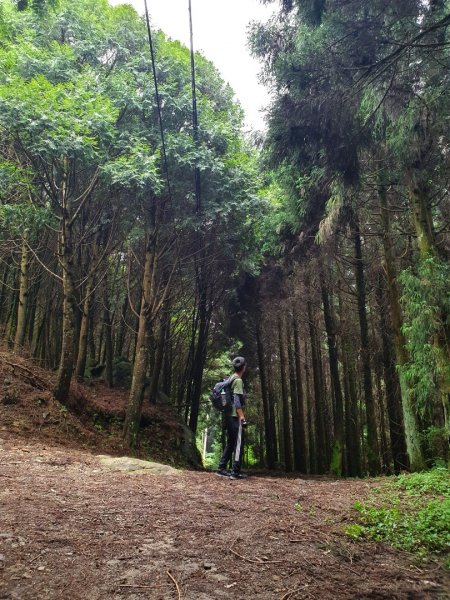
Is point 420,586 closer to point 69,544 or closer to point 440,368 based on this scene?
point 69,544

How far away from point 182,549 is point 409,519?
93.2 inches

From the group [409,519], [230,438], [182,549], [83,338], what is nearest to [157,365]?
[83,338]

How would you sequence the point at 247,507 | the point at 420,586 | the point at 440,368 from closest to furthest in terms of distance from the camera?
the point at 420,586, the point at 247,507, the point at 440,368

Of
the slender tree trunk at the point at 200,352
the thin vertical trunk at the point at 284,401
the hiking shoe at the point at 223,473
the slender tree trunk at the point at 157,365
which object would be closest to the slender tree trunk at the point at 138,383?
the slender tree trunk at the point at 157,365

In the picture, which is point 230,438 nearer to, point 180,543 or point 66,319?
point 180,543

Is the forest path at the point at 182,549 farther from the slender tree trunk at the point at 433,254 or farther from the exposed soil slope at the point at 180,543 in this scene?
the slender tree trunk at the point at 433,254

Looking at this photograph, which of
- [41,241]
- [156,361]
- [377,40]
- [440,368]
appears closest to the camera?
[377,40]

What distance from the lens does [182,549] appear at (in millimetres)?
3268

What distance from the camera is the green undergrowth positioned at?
12.3ft

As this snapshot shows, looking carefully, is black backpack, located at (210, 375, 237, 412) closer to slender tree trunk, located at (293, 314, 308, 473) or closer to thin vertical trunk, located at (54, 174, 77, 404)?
thin vertical trunk, located at (54, 174, 77, 404)

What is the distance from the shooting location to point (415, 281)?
299 inches

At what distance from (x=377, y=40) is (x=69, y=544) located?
581 centimetres

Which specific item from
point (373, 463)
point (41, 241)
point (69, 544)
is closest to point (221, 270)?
point (41, 241)

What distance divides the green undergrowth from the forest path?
0.65 feet
